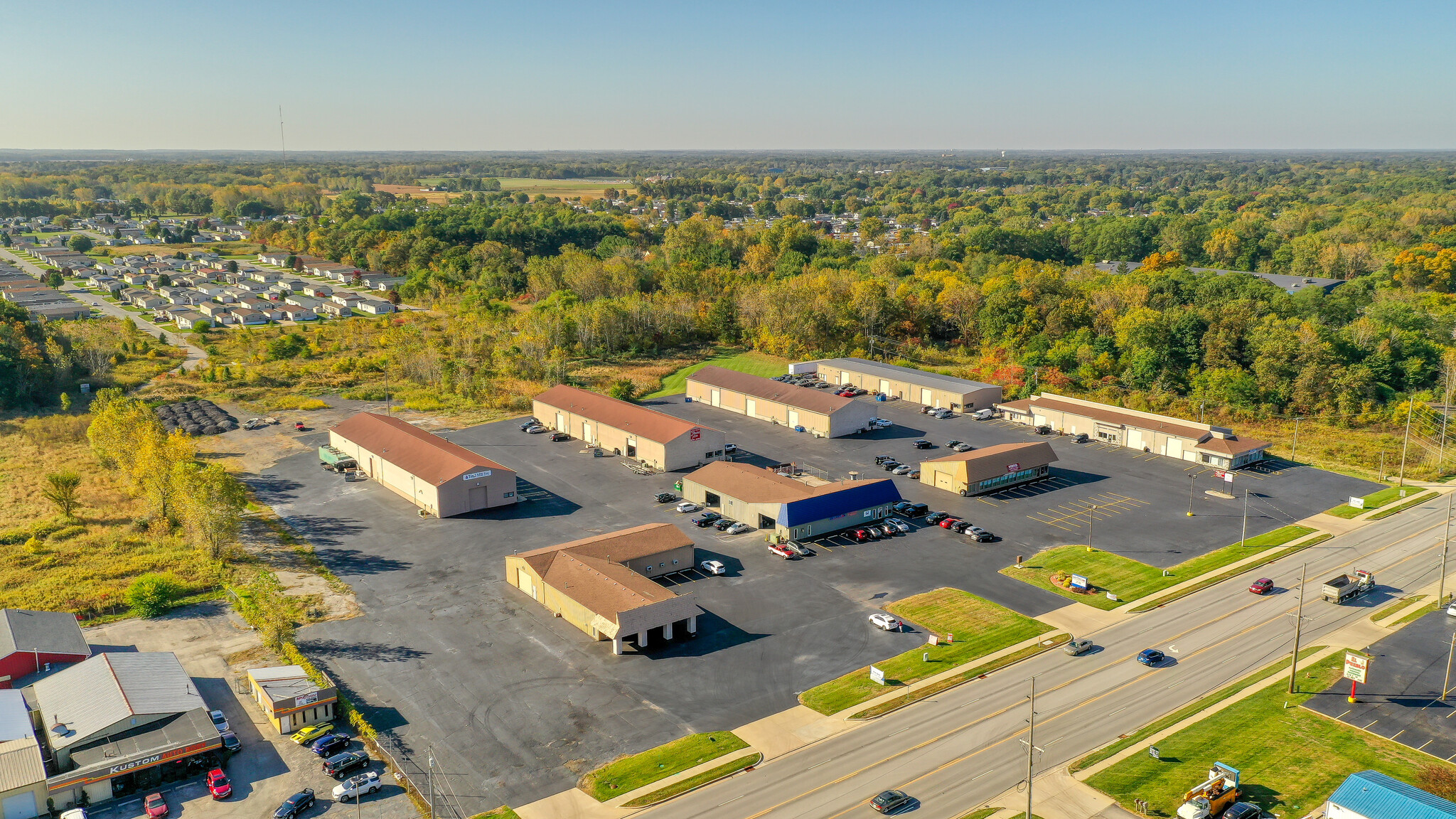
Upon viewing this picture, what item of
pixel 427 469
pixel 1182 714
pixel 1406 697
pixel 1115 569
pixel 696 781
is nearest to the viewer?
pixel 696 781

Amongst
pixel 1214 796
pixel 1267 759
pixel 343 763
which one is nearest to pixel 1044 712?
pixel 1214 796

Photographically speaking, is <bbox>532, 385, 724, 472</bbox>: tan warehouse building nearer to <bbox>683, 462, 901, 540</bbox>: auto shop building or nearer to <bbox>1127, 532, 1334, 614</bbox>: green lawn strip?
<bbox>683, 462, 901, 540</bbox>: auto shop building

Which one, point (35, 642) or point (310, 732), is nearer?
point (310, 732)

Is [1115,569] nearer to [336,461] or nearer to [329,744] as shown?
[329,744]

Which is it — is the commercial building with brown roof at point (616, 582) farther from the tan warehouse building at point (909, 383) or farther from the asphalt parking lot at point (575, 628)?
the tan warehouse building at point (909, 383)

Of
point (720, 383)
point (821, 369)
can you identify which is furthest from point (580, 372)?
point (821, 369)

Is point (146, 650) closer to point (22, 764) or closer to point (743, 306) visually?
point (22, 764)

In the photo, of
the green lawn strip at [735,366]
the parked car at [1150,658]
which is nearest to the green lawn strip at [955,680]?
the parked car at [1150,658]
